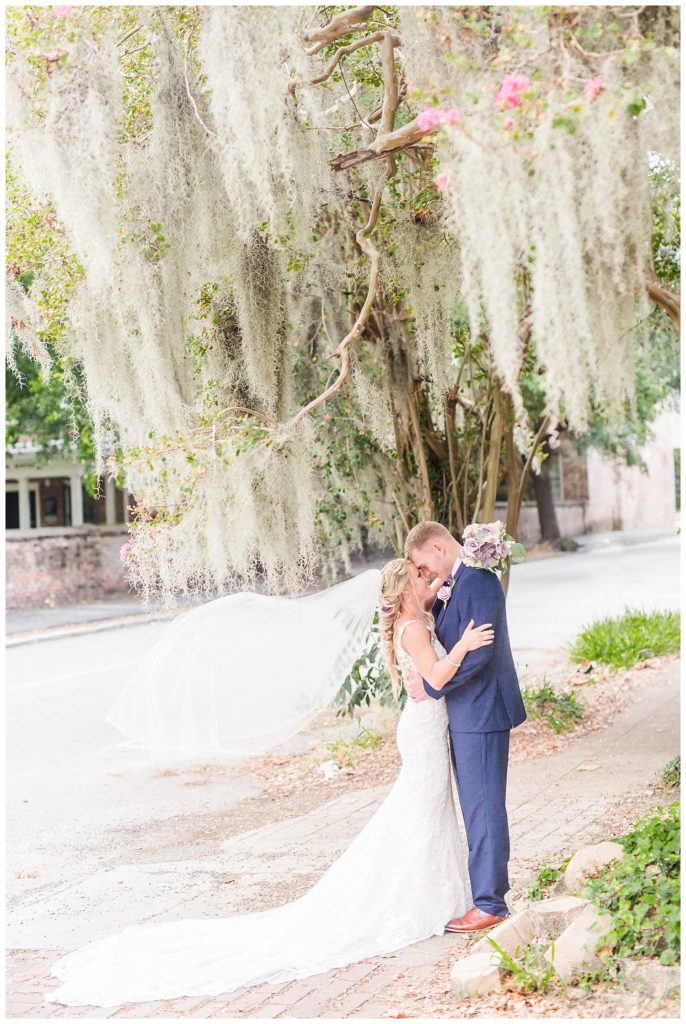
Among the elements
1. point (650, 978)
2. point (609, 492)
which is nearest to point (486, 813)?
point (650, 978)

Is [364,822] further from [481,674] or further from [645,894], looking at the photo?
[645,894]

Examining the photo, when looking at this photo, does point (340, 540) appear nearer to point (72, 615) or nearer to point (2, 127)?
point (2, 127)

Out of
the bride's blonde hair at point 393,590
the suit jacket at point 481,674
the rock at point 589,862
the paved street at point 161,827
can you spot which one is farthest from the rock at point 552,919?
the bride's blonde hair at point 393,590

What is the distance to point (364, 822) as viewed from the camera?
242 inches

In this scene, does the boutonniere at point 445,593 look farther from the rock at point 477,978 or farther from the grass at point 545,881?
the rock at point 477,978

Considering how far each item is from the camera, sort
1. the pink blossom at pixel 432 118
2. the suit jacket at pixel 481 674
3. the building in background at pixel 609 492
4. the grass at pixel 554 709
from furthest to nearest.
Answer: the building in background at pixel 609 492 → the grass at pixel 554 709 → the suit jacket at pixel 481 674 → the pink blossom at pixel 432 118

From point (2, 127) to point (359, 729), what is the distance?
550 cm

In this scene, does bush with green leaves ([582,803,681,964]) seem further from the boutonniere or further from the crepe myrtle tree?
the crepe myrtle tree

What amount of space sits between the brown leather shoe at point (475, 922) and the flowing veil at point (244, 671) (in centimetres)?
241

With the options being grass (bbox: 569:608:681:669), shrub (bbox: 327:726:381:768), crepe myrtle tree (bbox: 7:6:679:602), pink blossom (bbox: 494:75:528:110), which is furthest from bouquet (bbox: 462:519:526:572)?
grass (bbox: 569:608:681:669)

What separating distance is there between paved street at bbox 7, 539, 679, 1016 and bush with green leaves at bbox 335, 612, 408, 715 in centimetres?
83

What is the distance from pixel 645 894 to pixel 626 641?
27.1ft

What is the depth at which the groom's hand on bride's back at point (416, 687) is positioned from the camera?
4473 millimetres

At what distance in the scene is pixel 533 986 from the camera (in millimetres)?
3449
